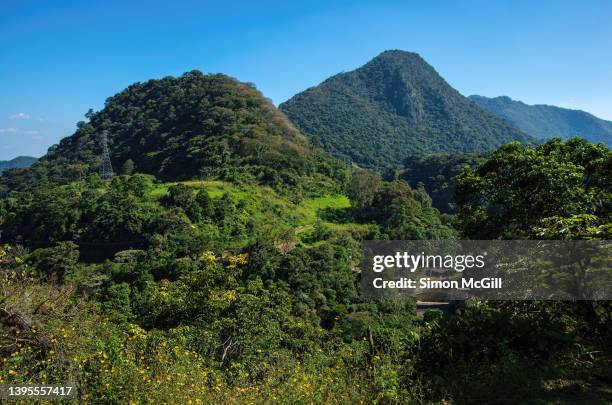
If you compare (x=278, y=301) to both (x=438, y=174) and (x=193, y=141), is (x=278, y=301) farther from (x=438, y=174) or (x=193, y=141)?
(x=438, y=174)

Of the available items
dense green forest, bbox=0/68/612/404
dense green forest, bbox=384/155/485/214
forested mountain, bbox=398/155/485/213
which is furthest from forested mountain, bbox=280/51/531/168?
dense green forest, bbox=0/68/612/404

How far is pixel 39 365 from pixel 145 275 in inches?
1040

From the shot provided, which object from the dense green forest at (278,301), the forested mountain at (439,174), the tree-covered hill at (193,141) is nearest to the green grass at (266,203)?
the dense green forest at (278,301)

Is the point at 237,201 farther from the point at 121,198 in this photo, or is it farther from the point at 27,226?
the point at 27,226

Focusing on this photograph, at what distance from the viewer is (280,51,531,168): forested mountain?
122125 millimetres

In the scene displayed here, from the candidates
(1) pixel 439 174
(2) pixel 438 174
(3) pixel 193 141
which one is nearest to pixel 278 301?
(3) pixel 193 141

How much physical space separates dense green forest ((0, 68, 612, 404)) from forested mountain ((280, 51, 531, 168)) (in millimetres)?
70293

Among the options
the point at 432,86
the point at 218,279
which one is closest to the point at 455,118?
the point at 432,86

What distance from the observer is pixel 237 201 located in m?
42.9

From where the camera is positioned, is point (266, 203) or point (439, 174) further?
point (439, 174)

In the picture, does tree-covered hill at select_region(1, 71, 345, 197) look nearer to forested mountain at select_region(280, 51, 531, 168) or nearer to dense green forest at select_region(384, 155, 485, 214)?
dense green forest at select_region(384, 155, 485, 214)

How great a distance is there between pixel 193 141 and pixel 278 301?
42891mm

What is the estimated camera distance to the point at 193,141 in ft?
193

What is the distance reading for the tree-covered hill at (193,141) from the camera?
5325 centimetres
